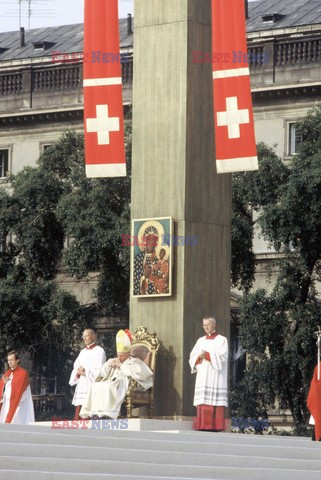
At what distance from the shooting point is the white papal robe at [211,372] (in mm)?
29375

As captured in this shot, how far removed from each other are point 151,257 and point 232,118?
2.36 meters

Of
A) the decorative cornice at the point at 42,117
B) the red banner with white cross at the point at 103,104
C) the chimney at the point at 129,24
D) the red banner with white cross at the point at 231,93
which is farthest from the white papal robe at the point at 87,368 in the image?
the chimney at the point at 129,24

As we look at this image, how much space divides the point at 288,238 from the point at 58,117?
1708 cm

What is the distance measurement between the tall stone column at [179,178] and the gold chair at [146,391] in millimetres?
220

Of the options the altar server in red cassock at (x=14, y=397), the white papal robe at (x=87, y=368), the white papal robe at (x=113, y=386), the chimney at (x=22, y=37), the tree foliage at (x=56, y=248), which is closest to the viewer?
the white papal robe at (x=113, y=386)

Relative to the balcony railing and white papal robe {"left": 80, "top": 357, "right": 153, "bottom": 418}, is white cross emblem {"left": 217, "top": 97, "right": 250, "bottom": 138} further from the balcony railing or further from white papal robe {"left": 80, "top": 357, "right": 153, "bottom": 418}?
the balcony railing

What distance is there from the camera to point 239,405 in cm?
4647

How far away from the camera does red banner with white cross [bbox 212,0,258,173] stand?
29.5 m

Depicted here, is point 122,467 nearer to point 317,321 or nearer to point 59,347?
point 317,321

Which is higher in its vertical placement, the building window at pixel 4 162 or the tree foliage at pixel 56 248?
the building window at pixel 4 162

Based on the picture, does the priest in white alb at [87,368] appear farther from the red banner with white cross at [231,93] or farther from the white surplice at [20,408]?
the red banner with white cross at [231,93]

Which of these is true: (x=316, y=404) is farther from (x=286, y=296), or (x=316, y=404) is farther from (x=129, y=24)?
(x=129, y=24)

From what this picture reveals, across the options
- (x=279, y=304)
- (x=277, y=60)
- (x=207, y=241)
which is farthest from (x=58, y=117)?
(x=207, y=241)

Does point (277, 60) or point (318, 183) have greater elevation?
point (277, 60)
